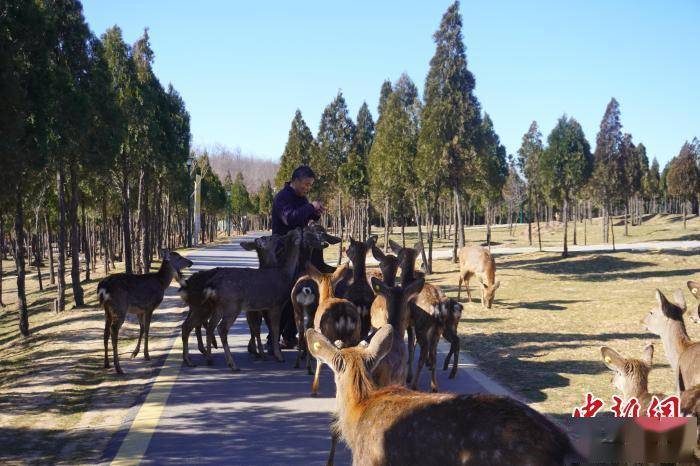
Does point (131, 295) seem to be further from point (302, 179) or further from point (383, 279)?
point (383, 279)

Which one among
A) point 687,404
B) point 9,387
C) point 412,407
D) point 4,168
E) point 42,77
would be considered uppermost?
point 42,77

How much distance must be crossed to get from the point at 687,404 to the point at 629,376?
1.68 feet

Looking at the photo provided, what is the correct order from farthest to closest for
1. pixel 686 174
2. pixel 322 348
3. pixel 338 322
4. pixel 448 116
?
pixel 686 174, pixel 448 116, pixel 338 322, pixel 322 348

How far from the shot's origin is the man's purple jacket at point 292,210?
10.4m

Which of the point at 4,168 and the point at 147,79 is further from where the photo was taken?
the point at 147,79

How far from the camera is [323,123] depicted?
161ft

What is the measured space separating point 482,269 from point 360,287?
9.75 meters

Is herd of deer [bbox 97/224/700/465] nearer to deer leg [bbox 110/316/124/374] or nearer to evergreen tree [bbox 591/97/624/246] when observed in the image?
deer leg [bbox 110/316/124/374]

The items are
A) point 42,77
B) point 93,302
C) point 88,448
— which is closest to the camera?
point 88,448

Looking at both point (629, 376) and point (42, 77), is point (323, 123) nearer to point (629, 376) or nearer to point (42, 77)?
point (42, 77)

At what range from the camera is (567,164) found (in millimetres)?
35531

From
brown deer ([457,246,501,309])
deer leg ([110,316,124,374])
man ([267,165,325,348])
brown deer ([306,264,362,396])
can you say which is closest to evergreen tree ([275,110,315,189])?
brown deer ([457,246,501,309])

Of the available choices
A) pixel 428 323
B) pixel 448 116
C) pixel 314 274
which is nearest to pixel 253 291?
pixel 314 274

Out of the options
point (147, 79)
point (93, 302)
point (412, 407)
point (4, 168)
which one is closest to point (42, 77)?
point (4, 168)
